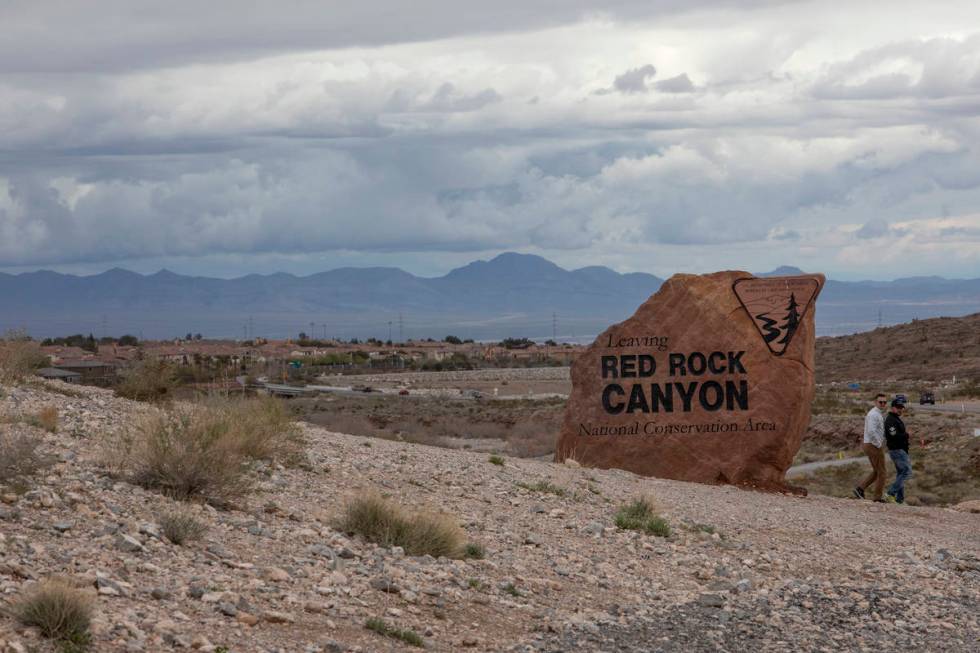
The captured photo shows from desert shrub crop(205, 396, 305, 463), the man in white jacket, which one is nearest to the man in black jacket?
the man in white jacket

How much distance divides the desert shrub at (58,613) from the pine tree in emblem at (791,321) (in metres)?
16.0

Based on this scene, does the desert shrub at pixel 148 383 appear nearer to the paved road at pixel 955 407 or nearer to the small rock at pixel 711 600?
the small rock at pixel 711 600

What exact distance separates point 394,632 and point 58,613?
239 centimetres

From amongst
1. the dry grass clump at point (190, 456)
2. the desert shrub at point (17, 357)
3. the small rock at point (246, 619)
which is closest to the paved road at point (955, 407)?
the desert shrub at point (17, 357)

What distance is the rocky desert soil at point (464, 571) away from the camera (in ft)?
29.3

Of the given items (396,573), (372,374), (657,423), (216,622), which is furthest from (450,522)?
(372,374)

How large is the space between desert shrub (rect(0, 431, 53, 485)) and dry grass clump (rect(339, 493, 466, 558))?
273cm

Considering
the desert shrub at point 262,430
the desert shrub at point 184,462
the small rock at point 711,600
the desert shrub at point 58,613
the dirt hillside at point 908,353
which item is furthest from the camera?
the dirt hillside at point 908,353

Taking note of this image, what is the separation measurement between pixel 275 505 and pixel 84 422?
4.58 m

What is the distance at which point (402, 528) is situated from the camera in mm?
11773

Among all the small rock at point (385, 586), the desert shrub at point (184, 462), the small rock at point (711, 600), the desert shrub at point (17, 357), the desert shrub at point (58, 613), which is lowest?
the small rock at point (711, 600)

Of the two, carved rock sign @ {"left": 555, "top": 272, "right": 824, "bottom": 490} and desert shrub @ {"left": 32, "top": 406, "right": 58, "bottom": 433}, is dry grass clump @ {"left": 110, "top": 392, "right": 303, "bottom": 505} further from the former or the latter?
carved rock sign @ {"left": 555, "top": 272, "right": 824, "bottom": 490}

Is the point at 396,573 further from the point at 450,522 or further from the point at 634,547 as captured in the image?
the point at 634,547

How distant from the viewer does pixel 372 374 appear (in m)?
111
